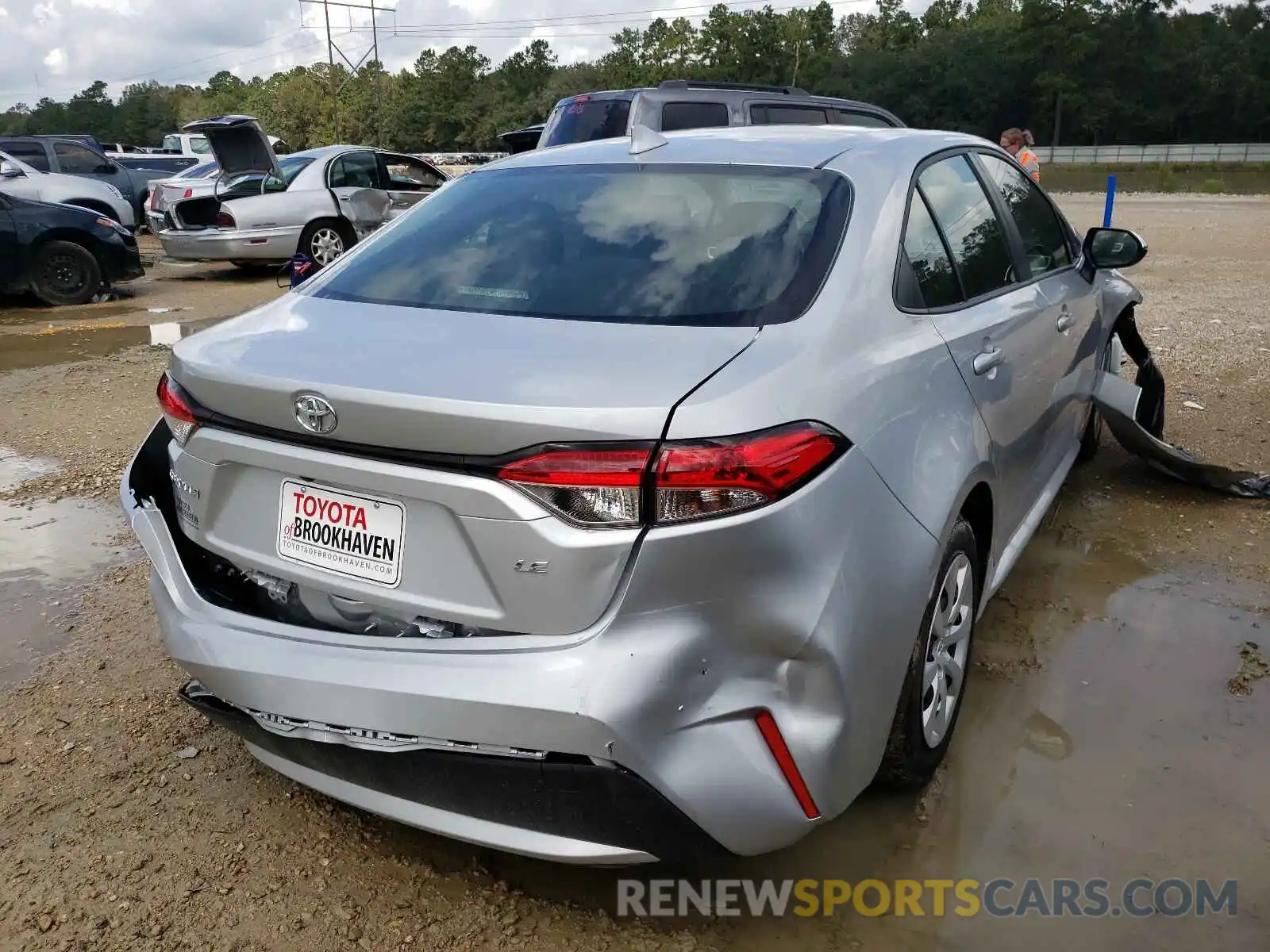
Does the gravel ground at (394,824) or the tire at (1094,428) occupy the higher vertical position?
the tire at (1094,428)

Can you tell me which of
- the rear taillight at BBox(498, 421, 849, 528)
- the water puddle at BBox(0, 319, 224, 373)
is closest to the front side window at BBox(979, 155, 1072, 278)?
the rear taillight at BBox(498, 421, 849, 528)

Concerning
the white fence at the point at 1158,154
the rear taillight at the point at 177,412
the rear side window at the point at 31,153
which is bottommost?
the white fence at the point at 1158,154

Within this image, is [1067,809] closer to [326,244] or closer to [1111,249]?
[1111,249]

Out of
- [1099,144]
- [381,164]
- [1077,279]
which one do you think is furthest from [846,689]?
[1099,144]

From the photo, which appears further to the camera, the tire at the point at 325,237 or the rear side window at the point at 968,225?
the tire at the point at 325,237

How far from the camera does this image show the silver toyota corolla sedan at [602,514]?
→ 6.04 ft

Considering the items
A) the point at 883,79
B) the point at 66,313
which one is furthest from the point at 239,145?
the point at 883,79

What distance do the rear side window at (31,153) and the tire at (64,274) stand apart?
6.34 m

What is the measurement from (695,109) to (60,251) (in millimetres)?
7202

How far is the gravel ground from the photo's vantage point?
229 cm

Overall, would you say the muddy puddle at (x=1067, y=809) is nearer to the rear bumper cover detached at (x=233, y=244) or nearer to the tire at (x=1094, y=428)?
the tire at (x=1094, y=428)

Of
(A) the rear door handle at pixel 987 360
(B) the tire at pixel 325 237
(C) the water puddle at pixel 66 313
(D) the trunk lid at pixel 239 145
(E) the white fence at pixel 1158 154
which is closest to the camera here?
(A) the rear door handle at pixel 987 360

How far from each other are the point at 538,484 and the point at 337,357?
58 centimetres

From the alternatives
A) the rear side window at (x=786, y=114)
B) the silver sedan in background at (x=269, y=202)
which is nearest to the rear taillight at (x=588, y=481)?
the rear side window at (x=786, y=114)
